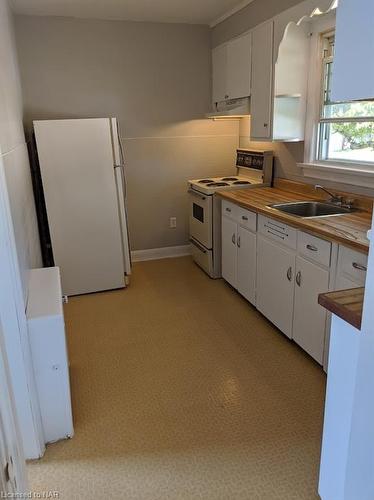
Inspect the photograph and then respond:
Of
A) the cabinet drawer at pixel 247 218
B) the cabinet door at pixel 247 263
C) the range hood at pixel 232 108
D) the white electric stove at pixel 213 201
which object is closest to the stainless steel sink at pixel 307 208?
the cabinet drawer at pixel 247 218

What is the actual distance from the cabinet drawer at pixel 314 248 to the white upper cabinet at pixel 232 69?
168 cm

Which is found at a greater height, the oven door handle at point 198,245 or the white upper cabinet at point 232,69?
the white upper cabinet at point 232,69

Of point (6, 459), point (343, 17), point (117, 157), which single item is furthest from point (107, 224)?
point (6, 459)

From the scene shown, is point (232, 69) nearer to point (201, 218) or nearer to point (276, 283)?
point (201, 218)

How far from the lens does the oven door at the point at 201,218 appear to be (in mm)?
3693

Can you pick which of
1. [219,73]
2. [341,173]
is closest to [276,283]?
[341,173]

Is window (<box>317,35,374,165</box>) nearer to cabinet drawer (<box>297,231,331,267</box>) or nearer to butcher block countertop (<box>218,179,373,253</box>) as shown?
butcher block countertop (<box>218,179,373,253</box>)

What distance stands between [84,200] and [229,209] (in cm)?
129

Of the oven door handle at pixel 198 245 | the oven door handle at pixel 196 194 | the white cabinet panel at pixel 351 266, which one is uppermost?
the oven door handle at pixel 196 194

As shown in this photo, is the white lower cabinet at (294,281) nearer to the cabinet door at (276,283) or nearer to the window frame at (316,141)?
the cabinet door at (276,283)

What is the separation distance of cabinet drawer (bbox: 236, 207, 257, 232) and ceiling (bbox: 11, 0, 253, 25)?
5.88 feet

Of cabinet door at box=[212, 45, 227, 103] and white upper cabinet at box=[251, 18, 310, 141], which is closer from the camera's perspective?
white upper cabinet at box=[251, 18, 310, 141]

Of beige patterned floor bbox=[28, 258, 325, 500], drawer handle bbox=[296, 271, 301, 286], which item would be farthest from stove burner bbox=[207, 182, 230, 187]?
drawer handle bbox=[296, 271, 301, 286]

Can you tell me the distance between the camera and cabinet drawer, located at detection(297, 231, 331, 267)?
218 centimetres
